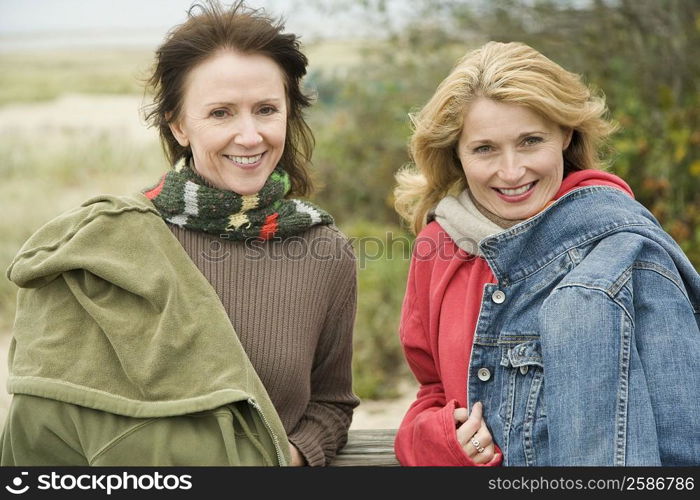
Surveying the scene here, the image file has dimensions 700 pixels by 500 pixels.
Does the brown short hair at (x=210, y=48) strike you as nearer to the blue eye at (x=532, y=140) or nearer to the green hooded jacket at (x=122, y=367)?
the green hooded jacket at (x=122, y=367)

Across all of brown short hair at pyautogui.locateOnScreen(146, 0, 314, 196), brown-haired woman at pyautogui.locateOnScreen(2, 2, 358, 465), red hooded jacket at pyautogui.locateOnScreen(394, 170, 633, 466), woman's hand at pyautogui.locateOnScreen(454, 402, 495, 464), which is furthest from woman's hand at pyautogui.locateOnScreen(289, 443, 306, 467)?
brown short hair at pyautogui.locateOnScreen(146, 0, 314, 196)

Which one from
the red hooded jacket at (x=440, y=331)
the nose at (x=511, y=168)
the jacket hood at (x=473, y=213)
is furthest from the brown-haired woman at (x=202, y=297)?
the nose at (x=511, y=168)

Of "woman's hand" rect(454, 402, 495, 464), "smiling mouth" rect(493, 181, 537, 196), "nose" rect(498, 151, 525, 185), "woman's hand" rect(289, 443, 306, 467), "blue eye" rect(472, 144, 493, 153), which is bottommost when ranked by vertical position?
"woman's hand" rect(289, 443, 306, 467)

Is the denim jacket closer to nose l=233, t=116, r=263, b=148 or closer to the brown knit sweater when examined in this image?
the brown knit sweater

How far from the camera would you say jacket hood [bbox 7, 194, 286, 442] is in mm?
2324

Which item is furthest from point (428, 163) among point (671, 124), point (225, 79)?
point (671, 124)

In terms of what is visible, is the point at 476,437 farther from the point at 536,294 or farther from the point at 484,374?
the point at 536,294

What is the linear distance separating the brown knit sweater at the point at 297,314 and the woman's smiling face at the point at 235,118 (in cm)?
21

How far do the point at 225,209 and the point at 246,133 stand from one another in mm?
232

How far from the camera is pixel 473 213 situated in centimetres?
264

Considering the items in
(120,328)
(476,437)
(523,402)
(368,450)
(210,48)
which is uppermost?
(210,48)

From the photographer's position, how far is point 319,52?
8844 millimetres

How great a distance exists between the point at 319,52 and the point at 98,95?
3261 millimetres

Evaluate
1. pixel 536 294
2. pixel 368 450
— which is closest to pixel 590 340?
pixel 536 294
